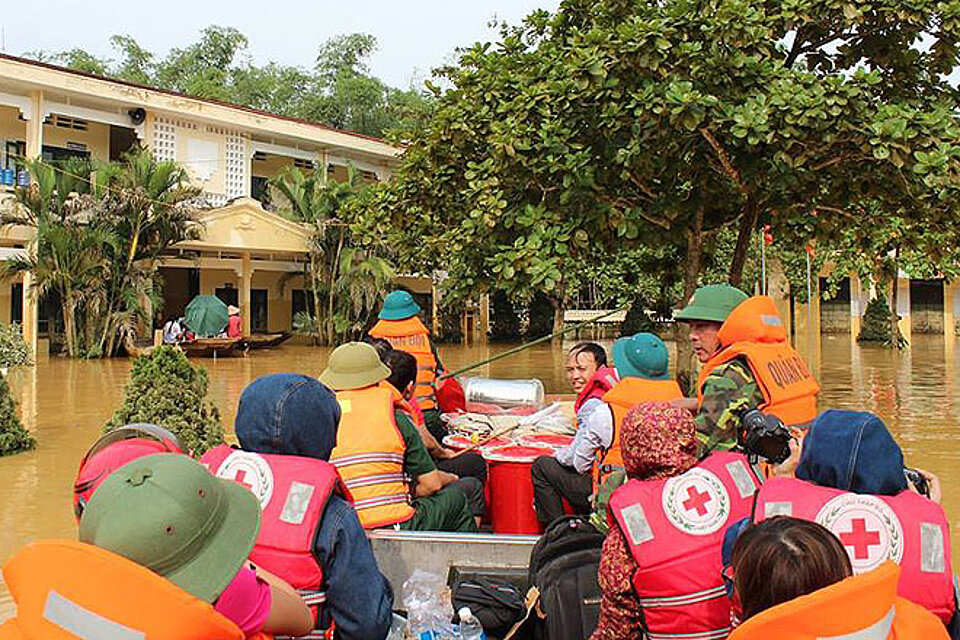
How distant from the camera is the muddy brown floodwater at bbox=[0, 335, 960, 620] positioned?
22.7 ft

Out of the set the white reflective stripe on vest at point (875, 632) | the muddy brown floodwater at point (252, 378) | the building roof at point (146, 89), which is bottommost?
the muddy brown floodwater at point (252, 378)

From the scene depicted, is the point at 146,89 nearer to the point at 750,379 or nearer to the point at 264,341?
the point at 264,341

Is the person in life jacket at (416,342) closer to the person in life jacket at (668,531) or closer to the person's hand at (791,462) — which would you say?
the person's hand at (791,462)

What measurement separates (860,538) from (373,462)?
6.82 ft

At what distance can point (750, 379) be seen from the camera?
3588mm

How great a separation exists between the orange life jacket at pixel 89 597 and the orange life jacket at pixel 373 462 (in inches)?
82.4

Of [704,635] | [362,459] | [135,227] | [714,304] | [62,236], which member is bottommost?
[704,635]

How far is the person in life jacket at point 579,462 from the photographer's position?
4.48 meters

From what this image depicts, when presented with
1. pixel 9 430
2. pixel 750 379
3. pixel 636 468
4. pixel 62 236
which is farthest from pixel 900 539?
pixel 62 236

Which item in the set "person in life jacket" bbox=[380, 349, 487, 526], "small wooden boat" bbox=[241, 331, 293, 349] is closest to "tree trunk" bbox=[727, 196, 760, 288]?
"person in life jacket" bbox=[380, 349, 487, 526]

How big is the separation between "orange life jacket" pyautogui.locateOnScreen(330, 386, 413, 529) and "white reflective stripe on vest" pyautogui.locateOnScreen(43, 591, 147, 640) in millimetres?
2116

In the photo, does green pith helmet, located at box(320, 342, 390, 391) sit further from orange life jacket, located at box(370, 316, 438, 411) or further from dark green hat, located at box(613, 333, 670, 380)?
orange life jacket, located at box(370, 316, 438, 411)

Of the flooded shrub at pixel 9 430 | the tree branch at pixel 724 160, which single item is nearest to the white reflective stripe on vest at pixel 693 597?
the tree branch at pixel 724 160

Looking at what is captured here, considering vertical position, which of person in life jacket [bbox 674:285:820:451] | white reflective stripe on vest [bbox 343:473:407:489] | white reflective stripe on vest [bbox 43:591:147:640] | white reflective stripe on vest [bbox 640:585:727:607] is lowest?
white reflective stripe on vest [bbox 640:585:727:607]
